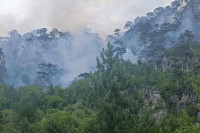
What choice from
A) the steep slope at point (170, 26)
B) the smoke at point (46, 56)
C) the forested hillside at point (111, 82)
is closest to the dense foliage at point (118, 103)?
the forested hillside at point (111, 82)

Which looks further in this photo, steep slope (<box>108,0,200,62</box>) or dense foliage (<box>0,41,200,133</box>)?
steep slope (<box>108,0,200,62</box>)

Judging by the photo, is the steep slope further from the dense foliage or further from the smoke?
the smoke

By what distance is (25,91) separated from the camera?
305ft

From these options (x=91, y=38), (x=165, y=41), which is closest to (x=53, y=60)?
(x=91, y=38)

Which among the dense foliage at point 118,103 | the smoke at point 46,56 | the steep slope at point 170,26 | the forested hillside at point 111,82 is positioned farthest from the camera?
the smoke at point 46,56

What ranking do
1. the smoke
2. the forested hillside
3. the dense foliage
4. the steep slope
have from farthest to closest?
1. the smoke
2. the steep slope
3. the forested hillside
4. the dense foliage

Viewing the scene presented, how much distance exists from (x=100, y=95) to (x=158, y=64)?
65.6m

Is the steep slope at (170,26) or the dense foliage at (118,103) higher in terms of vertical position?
the steep slope at (170,26)

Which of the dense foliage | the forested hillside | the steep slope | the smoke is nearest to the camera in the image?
the dense foliage

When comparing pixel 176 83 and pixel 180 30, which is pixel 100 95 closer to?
pixel 176 83

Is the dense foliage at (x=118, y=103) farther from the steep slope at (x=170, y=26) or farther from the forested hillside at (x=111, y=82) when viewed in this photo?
the steep slope at (x=170, y=26)

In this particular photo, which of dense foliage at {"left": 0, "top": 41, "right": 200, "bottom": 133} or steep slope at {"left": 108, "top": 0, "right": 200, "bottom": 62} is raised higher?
steep slope at {"left": 108, "top": 0, "right": 200, "bottom": 62}

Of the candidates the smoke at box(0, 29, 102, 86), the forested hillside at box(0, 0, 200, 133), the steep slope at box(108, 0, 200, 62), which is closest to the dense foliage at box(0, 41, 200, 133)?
the forested hillside at box(0, 0, 200, 133)

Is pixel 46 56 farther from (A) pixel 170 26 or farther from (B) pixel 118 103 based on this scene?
(B) pixel 118 103
